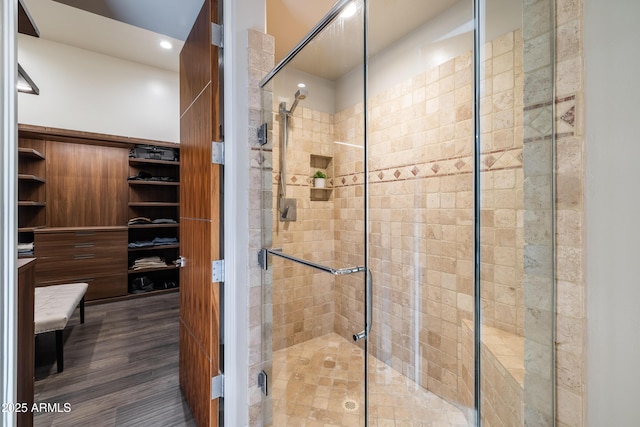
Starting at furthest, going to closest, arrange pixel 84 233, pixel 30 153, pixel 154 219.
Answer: pixel 154 219 < pixel 84 233 < pixel 30 153

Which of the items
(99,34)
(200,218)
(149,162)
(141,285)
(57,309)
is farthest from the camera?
(149,162)

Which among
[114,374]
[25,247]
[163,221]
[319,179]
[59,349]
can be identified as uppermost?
[319,179]

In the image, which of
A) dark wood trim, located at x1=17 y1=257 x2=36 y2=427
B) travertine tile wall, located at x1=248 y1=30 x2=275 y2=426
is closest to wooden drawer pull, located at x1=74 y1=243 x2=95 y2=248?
dark wood trim, located at x1=17 y1=257 x2=36 y2=427

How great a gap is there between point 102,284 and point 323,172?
3.78 metres

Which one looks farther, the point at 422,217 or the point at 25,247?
the point at 25,247

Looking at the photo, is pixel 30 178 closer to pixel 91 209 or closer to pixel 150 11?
pixel 91 209

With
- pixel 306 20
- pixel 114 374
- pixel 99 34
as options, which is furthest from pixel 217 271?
pixel 99 34

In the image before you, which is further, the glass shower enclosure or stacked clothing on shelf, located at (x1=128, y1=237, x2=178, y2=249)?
stacked clothing on shelf, located at (x1=128, y1=237, x2=178, y2=249)

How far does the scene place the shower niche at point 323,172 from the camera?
5.78 feet

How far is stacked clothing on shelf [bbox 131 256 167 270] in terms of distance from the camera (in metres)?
3.93

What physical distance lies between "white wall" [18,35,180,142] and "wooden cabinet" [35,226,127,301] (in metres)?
1.53

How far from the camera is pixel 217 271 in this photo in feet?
4.65

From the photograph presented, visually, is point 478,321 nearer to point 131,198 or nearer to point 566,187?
point 566,187

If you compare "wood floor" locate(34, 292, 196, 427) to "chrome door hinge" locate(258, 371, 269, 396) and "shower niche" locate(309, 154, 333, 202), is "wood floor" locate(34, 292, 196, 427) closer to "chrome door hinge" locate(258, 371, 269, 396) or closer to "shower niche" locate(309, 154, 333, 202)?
"chrome door hinge" locate(258, 371, 269, 396)
